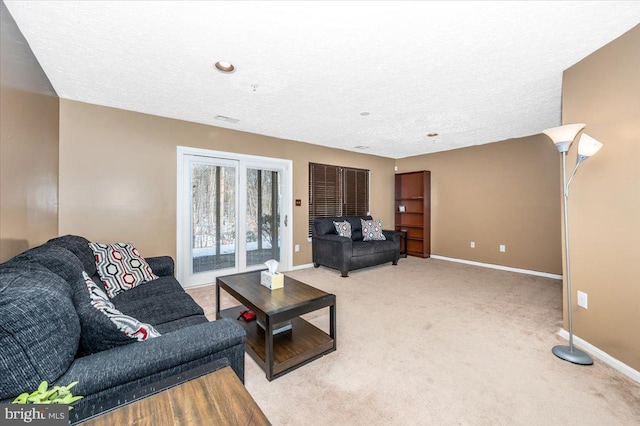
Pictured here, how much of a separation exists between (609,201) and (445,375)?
1.83 meters

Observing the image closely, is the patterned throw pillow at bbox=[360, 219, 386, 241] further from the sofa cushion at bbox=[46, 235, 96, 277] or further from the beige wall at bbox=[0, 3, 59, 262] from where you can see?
the beige wall at bbox=[0, 3, 59, 262]

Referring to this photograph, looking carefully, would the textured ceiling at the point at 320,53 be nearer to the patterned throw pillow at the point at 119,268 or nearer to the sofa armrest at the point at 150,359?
the patterned throw pillow at the point at 119,268

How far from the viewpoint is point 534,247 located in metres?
4.53

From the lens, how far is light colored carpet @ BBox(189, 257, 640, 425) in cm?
155

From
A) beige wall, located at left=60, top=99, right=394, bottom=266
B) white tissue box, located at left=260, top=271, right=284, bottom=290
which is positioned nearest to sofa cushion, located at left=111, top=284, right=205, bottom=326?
white tissue box, located at left=260, top=271, right=284, bottom=290

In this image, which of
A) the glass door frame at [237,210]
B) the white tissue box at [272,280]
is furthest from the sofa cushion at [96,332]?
the glass door frame at [237,210]

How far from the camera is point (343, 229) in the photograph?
501cm

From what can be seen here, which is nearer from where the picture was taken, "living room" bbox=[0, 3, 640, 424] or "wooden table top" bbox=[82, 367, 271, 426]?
"wooden table top" bbox=[82, 367, 271, 426]

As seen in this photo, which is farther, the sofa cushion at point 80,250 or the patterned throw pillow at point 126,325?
the sofa cushion at point 80,250

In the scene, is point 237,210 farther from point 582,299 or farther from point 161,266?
point 582,299

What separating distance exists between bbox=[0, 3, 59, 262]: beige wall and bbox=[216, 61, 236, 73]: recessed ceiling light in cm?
124

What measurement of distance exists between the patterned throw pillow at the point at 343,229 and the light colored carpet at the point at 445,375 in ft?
6.03

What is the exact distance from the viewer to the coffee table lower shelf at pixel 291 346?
1.93 meters

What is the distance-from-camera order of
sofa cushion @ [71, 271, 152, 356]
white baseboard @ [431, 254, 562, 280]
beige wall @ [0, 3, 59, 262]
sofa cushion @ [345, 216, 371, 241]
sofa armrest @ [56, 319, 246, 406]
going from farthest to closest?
sofa cushion @ [345, 216, 371, 241]
white baseboard @ [431, 254, 562, 280]
beige wall @ [0, 3, 59, 262]
sofa cushion @ [71, 271, 152, 356]
sofa armrest @ [56, 319, 246, 406]
